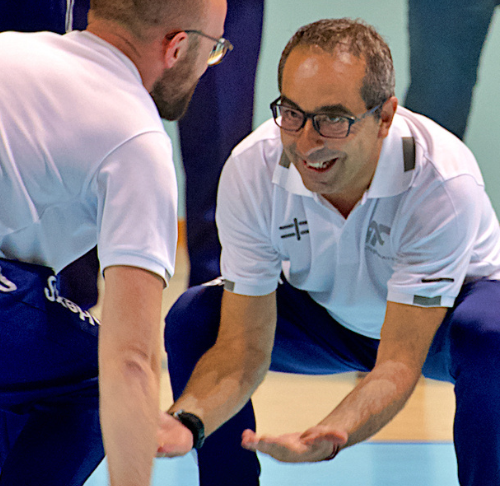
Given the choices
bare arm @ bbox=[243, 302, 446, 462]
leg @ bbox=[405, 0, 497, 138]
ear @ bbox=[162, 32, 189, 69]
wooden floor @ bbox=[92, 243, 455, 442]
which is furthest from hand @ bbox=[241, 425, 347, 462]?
leg @ bbox=[405, 0, 497, 138]

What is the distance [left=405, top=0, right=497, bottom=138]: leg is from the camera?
2.13 metres

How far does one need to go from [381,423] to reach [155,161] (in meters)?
0.59

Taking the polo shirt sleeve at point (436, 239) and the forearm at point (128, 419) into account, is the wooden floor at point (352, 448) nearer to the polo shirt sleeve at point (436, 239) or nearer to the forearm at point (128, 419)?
the polo shirt sleeve at point (436, 239)

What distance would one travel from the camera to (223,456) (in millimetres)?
1425

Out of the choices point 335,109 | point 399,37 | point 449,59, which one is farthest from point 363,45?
point 399,37

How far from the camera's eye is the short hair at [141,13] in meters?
1.11

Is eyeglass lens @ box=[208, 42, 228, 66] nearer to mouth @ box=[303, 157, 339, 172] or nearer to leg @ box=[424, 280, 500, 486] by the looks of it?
mouth @ box=[303, 157, 339, 172]

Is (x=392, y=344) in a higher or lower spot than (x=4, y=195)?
lower

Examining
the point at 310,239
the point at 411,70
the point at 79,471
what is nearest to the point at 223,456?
the point at 79,471

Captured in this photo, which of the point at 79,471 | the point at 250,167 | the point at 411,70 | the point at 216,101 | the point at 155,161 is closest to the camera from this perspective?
the point at 155,161

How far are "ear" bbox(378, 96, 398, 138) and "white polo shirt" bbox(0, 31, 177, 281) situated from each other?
499mm

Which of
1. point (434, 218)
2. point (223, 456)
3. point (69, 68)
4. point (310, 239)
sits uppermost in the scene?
point (69, 68)

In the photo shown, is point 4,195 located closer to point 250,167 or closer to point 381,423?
point 250,167

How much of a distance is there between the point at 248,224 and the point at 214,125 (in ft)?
1.95
